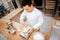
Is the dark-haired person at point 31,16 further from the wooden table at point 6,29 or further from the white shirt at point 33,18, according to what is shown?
the wooden table at point 6,29

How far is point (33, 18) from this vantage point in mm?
1443

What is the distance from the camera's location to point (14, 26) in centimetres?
131

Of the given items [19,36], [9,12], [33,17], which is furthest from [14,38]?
[9,12]

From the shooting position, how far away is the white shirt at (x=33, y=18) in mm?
1405

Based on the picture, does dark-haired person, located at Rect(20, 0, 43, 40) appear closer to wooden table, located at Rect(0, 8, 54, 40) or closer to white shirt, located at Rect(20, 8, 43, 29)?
white shirt, located at Rect(20, 8, 43, 29)

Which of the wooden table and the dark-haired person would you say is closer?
the wooden table

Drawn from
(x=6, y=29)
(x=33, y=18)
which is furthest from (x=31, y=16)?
(x=6, y=29)

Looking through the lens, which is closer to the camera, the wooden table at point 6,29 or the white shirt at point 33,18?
the wooden table at point 6,29

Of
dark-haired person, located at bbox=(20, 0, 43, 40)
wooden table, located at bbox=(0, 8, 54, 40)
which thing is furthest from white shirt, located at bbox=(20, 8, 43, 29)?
wooden table, located at bbox=(0, 8, 54, 40)

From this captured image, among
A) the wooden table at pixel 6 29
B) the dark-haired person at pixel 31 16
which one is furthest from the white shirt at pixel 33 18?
the wooden table at pixel 6 29

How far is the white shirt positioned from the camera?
1405mm

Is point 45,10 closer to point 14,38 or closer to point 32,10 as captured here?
point 32,10

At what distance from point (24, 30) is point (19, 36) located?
0.09 meters

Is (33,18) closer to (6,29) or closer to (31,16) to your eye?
(31,16)
